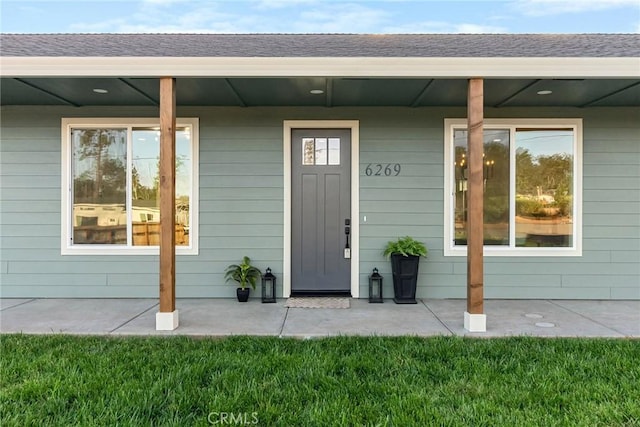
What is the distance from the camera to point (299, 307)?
4.65m

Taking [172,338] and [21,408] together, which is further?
[172,338]

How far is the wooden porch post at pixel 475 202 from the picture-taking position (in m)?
3.62

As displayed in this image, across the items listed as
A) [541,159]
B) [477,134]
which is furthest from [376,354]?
[541,159]

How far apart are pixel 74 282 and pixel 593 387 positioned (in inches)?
A: 218

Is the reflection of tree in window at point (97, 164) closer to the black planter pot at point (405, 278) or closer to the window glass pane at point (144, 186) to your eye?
the window glass pane at point (144, 186)

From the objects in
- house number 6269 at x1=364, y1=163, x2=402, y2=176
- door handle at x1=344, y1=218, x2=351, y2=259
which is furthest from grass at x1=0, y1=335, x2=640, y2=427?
house number 6269 at x1=364, y1=163, x2=402, y2=176

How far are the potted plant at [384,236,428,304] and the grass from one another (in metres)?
1.38

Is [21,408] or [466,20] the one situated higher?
[466,20]

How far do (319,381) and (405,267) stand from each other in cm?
246

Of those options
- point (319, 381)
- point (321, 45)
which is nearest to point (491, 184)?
point (321, 45)

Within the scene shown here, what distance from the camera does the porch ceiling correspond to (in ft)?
13.0

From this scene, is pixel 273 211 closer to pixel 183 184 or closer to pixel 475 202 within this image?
pixel 183 184

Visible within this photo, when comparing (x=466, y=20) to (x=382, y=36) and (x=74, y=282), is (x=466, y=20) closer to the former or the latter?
(x=382, y=36)

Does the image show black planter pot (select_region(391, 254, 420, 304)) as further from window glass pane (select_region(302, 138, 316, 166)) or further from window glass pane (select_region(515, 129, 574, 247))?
window glass pane (select_region(302, 138, 316, 166))
